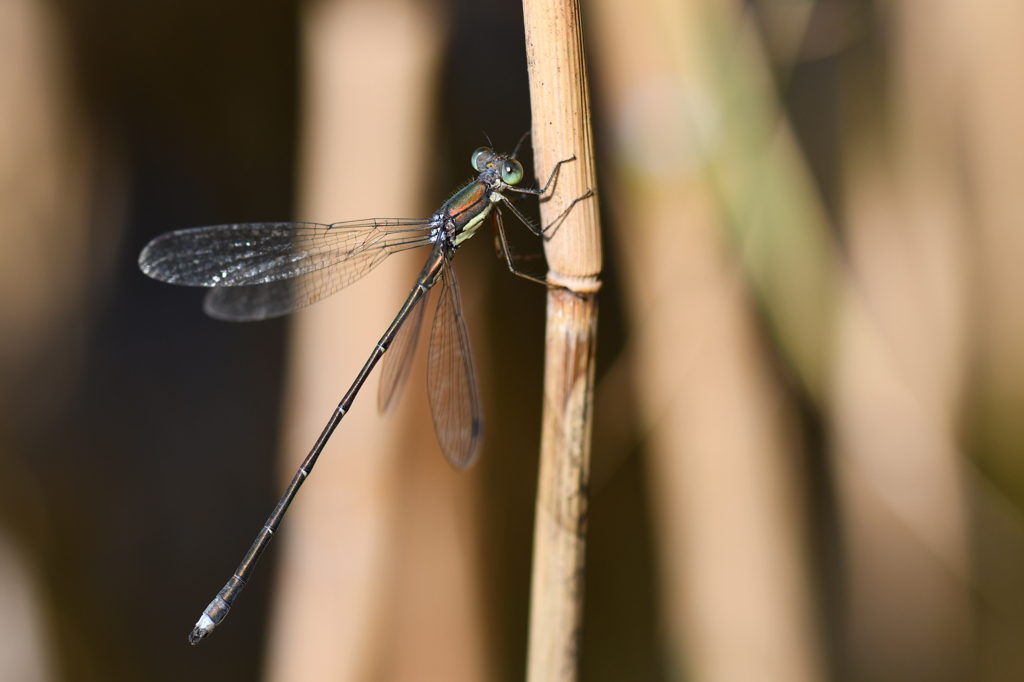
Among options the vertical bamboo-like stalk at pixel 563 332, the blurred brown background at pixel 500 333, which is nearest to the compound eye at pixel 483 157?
the blurred brown background at pixel 500 333

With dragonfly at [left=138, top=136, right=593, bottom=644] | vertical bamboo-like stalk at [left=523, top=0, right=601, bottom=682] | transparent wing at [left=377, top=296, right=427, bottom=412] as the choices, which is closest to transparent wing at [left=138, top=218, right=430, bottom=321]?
dragonfly at [left=138, top=136, right=593, bottom=644]

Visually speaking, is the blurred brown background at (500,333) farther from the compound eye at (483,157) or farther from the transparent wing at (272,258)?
the compound eye at (483,157)

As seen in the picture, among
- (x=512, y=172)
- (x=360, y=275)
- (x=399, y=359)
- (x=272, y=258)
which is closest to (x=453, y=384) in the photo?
(x=399, y=359)

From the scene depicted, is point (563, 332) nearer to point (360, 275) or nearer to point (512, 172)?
point (512, 172)

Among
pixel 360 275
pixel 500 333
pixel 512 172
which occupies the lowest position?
pixel 500 333

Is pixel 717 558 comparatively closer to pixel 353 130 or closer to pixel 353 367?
pixel 353 367
